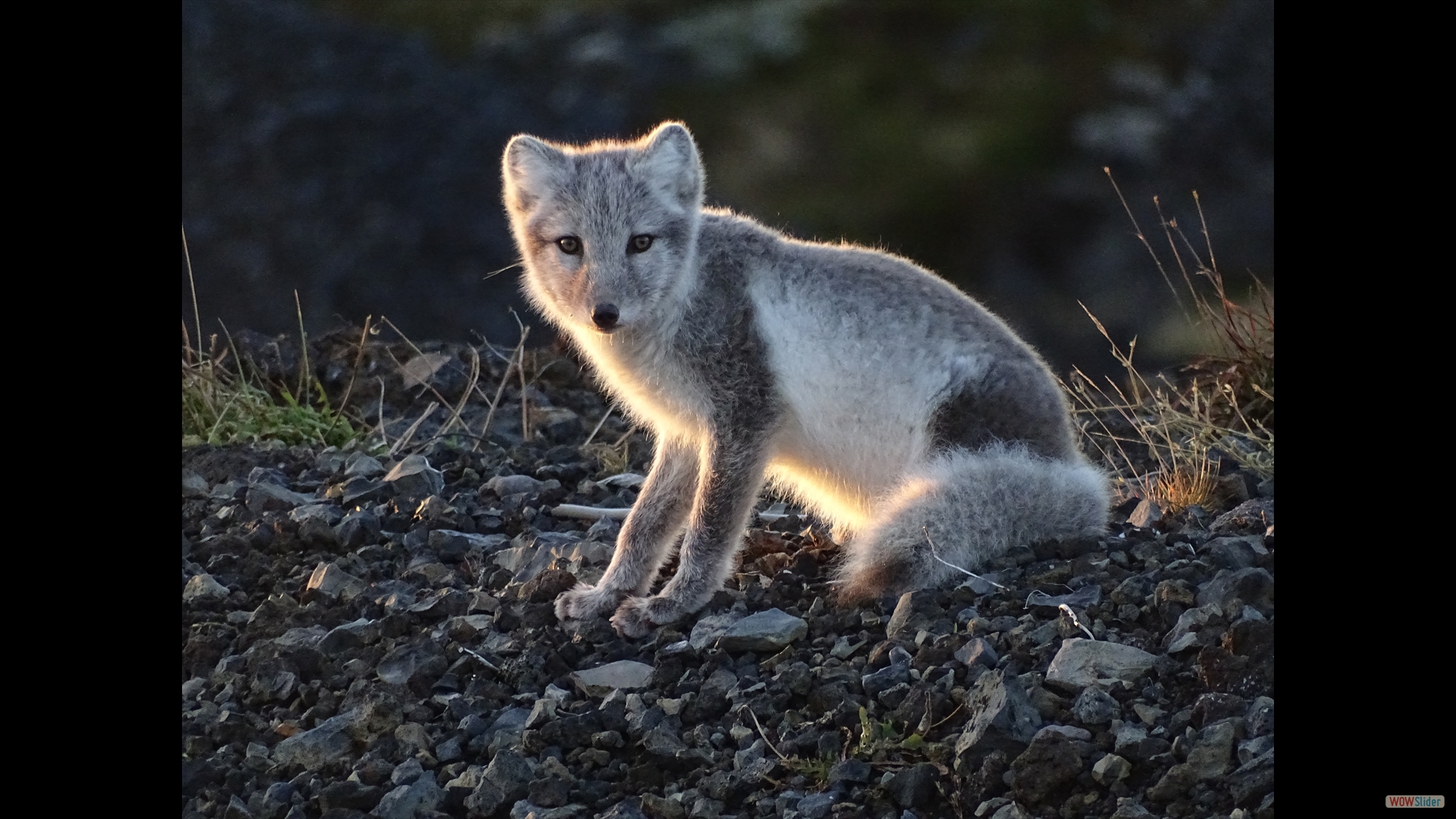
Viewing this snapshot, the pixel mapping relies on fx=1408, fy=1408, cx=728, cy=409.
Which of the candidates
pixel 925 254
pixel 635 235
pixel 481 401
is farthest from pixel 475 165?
pixel 635 235

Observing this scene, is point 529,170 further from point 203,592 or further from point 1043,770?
point 1043,770

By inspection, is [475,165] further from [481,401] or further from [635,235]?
[635,235]

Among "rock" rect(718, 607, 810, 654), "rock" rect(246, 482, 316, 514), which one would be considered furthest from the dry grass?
"rock" rect(246, 482, 316, 514)

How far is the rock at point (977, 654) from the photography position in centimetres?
339

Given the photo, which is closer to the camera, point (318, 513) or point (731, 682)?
point (731, 682)

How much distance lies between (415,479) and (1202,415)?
9.59 feet

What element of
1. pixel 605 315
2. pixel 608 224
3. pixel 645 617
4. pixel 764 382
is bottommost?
pixel 645 617

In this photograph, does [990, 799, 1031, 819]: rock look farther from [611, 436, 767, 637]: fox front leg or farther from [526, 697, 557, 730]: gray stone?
[611, 436, 767, 637]: fox front leg

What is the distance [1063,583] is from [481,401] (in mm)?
2866

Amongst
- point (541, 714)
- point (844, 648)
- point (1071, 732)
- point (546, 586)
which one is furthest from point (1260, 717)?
point (546, 586)

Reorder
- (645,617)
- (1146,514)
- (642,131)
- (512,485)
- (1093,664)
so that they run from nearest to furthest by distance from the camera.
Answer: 1. (1093,664)
2. (645,617)
3. (1146,514)
4. (512,485)
5. (642,131)

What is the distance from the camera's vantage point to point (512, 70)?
12688mm

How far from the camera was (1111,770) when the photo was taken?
2992 mm

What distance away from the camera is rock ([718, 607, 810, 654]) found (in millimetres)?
3713
